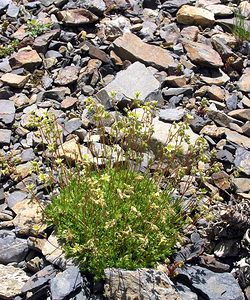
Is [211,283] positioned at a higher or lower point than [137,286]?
lower

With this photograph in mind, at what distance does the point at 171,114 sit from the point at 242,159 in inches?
39.2

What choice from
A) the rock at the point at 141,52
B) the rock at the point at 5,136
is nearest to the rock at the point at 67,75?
the rock at the point at 141,52

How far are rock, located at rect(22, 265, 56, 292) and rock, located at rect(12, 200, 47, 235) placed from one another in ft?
1.47

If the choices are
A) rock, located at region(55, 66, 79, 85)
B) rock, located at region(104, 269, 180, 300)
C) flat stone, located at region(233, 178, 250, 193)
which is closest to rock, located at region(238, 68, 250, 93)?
flat stone, located at region(233, 178, 250, 193)

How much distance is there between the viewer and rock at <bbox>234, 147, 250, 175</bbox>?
641 cm

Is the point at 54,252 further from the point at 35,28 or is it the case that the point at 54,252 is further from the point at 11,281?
the point at 35,28

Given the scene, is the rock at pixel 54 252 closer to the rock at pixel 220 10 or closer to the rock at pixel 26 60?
the rock at pixel 26 60

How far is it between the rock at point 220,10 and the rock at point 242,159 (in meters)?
2.93

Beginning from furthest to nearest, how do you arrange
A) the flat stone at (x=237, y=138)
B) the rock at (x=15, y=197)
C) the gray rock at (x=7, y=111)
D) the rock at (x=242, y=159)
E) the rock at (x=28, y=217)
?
the gray rock at (x=7, y=111), the flat stone at (x=237, y=138), the rock at (x=242, y=159), the rock at (x=15, y=197), the rock at (x=28, y=217)

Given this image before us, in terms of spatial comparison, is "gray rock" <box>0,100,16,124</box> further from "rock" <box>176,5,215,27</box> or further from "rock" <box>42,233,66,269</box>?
"rock" <box>176,5,215,27</box>

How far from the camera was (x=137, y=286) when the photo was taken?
16.3 feet

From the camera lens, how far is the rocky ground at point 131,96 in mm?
5297

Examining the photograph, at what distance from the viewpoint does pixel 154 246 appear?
17.7ft

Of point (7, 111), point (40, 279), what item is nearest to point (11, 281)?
point (40, 279)
